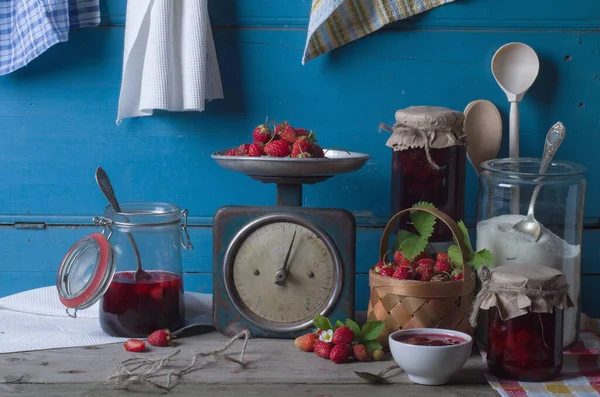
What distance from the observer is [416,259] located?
1520 millimetres

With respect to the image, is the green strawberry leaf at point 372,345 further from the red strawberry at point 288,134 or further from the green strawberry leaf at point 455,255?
the red strawberry at point 288,134

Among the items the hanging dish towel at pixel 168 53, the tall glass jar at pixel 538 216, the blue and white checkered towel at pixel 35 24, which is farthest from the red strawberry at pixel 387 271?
the blue and white checkered towel at pixel 35 24

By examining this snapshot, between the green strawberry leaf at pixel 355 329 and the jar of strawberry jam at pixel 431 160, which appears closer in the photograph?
the green strawberry leaf at pixel 355 329

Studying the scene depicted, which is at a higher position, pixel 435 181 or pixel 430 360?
pixel 435 181

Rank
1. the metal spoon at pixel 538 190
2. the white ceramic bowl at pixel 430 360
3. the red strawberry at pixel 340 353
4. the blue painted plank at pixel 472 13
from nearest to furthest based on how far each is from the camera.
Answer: the white ceramic bowl at pixel 430 360
the red strawberry at pixel 340 353
the metal spoon at pixel 538 190
the blue painted plank at pixel 472 13

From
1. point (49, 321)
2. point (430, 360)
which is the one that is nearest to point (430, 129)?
point (430, 360)

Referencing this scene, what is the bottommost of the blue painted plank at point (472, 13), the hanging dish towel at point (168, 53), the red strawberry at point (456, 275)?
the red strawberry at point (456, 275)

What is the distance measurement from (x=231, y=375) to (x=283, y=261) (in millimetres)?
271

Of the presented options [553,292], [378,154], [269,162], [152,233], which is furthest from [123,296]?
[553,292]

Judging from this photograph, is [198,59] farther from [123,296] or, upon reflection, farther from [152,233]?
[123,296]

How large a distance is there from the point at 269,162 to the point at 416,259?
14.2 inches

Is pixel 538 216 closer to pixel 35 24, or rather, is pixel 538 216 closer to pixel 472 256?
pixel 472 256

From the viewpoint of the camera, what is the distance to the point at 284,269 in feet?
4.87

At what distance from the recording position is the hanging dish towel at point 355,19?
1769mm
